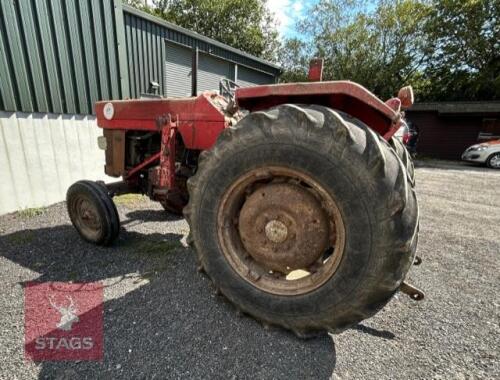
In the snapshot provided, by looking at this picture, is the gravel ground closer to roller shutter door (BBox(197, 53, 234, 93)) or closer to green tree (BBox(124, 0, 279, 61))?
roller shutter door (BBox(197, 53, 234, 93))

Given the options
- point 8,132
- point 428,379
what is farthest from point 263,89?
point 8,132

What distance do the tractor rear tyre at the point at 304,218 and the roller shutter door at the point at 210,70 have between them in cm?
772

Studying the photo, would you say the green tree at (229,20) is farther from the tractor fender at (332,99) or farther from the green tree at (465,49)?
the tractor fender at (332,99)

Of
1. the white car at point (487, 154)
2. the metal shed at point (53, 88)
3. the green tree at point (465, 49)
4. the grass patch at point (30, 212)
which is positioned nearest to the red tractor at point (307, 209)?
the metal shed at point (53, 88)

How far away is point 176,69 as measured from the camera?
7.48m

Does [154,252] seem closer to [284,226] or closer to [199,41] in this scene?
[284,226]

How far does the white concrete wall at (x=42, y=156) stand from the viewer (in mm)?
3568

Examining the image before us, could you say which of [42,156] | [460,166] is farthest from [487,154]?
[42,156]

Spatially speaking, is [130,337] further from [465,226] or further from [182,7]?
[182,7]

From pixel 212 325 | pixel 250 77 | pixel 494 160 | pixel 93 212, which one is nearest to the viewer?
pixel 212 325

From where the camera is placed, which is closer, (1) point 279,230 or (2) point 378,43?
(1) point 279,230

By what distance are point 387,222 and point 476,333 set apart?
121cm

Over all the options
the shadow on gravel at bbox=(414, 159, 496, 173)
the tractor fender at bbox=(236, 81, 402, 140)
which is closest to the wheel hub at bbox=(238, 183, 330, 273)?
the tractor fender at bbox=(236, 81, 402, 140)

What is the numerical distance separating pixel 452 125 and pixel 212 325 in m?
16.2
